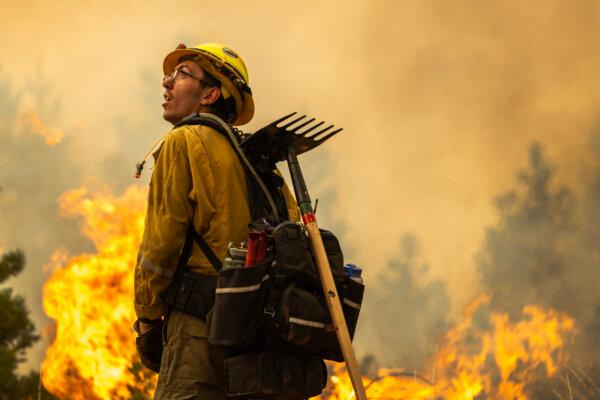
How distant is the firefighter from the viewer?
2947mm

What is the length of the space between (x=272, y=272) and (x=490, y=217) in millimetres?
12201

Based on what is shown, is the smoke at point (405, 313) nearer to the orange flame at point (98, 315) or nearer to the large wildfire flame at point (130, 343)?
the large wildfire flame at point (130, 343)

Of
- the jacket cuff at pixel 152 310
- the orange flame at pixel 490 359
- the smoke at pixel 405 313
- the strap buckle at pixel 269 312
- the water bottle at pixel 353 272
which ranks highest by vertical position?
the smoke at pixel 405 313

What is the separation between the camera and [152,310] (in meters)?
3.09

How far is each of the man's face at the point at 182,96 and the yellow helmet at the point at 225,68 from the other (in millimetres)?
92

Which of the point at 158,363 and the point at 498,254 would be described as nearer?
the point at 158,363

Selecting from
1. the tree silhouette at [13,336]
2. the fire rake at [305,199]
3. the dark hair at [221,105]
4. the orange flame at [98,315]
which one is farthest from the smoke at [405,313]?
the fire rake at [305,199]

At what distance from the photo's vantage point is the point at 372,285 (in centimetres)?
1414

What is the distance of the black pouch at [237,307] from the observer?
2.75 meters

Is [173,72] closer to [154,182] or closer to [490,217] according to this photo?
[154,182]

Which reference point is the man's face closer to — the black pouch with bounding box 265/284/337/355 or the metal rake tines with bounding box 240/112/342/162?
the metal rake tines with bounding box 240/112/342/162

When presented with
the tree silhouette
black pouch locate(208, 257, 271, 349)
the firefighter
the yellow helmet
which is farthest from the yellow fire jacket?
the tree silhouette

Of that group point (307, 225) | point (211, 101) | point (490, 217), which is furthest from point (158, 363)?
point (490, 217)

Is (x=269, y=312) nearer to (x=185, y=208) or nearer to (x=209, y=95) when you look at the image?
(x=185, y=208)
